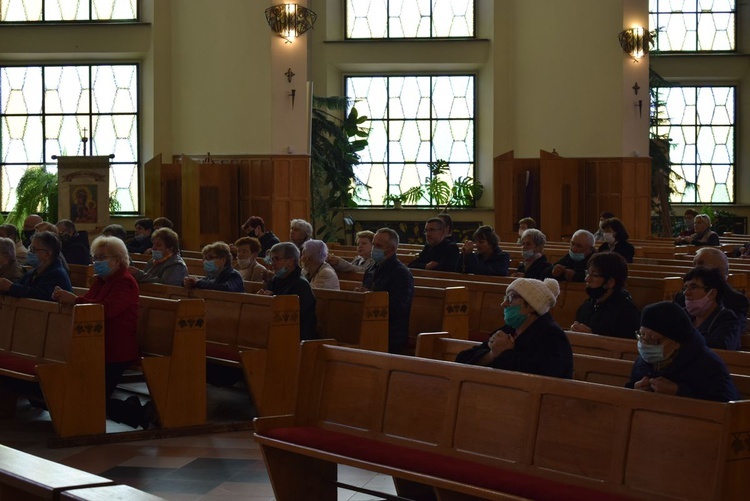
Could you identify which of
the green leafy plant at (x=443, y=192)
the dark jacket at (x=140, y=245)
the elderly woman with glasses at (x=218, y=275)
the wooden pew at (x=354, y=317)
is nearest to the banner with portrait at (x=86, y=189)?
the dark jacket at (x=140, y=245)

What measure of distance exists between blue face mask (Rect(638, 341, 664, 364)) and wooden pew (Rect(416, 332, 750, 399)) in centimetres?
59

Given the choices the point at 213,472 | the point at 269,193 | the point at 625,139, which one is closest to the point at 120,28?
the point at 269,193

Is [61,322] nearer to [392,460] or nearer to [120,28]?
[392,460]

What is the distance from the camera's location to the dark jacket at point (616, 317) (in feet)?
20.1

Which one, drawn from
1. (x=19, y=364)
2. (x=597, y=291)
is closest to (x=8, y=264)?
(x=19, y=364)

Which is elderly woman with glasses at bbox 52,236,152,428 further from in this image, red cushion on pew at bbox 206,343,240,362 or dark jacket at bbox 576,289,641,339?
dark jacket at bbox 576,289,641,339

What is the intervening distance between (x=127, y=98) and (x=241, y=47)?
3.90m

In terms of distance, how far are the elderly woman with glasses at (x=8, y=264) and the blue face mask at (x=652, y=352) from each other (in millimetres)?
5659

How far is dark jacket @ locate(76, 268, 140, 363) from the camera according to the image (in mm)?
7000

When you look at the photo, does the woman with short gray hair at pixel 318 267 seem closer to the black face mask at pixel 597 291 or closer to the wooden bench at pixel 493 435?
the black face mask at pixel 597 291

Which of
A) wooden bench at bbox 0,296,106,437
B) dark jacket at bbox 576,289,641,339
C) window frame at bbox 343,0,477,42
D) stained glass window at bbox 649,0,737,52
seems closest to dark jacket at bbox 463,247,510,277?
dark jacket at bbox 576,289,641,339

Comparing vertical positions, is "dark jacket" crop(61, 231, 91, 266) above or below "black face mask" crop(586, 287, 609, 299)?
above

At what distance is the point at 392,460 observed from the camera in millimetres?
4371

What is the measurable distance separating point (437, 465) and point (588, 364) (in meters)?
1.13
